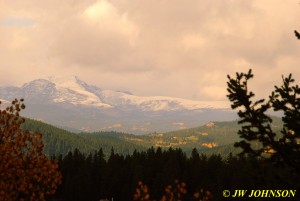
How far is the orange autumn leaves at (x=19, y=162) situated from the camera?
19328 mm

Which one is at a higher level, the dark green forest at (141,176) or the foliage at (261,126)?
the foliage at (261,126)

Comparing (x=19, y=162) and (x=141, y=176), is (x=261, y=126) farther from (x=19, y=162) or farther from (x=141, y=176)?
(x=141, y=176)

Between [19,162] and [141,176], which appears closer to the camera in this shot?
[19,162]

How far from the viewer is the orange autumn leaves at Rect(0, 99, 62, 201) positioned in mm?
19328

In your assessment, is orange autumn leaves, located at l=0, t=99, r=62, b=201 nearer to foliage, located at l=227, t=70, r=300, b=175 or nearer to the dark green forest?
foliage, located at l=227, t=70, r=300, b=175

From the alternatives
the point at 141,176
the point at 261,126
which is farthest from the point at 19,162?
the point at 141,176

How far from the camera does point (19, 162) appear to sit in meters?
20.2

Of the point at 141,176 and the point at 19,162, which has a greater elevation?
the point at 19,162

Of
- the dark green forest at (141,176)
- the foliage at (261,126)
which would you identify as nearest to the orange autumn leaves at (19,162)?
the foliage at (261,126)

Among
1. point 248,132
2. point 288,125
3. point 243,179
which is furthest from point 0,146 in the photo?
point 243,179

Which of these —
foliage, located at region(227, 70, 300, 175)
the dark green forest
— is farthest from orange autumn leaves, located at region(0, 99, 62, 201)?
the dark green forest

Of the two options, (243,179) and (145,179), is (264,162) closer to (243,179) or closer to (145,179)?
(243,179)

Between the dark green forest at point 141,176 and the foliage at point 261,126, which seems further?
the dark green forest at point 141,176

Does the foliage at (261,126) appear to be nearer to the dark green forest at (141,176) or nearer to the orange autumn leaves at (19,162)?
the orange autumn leaves at (19,162)
